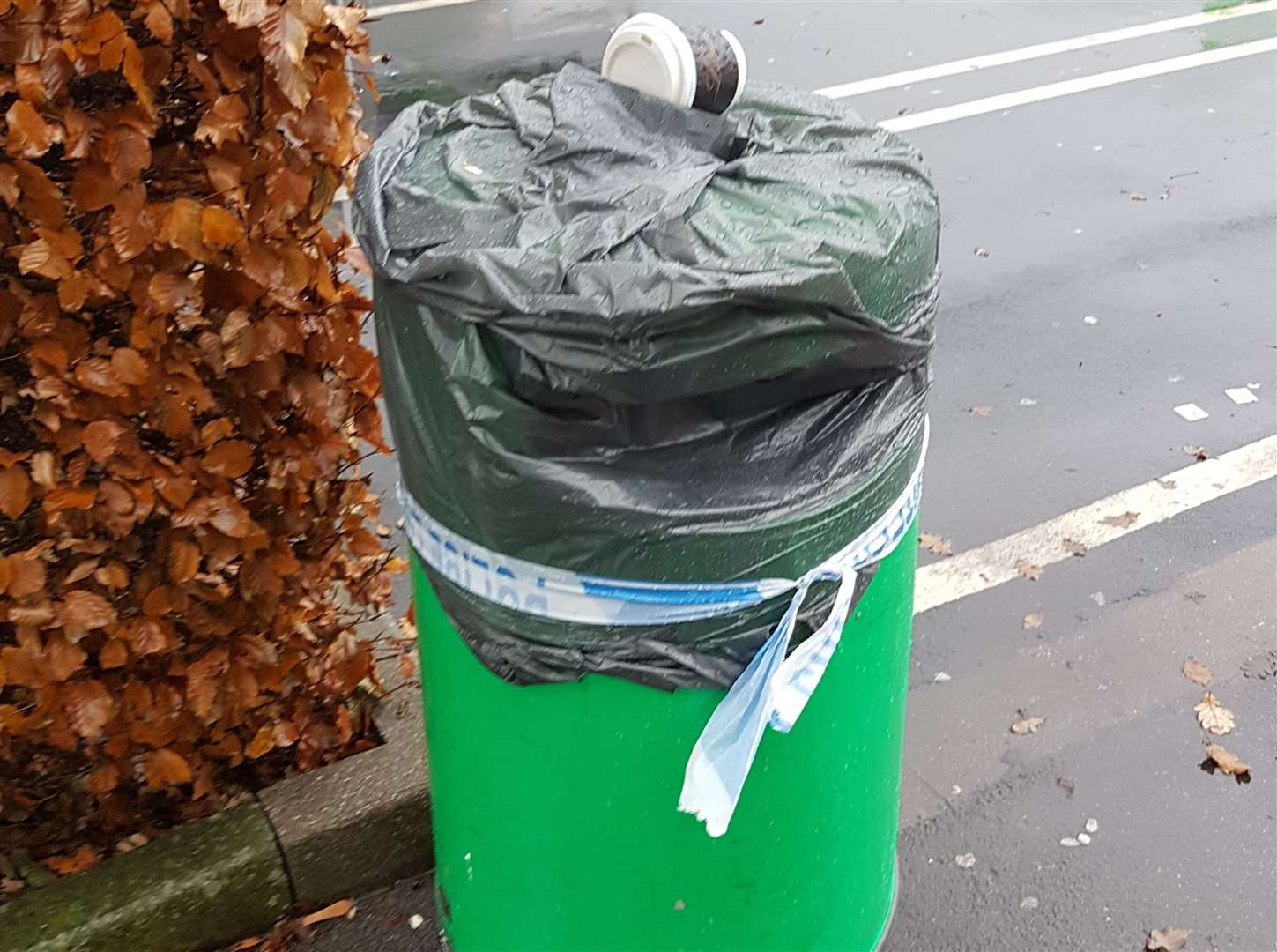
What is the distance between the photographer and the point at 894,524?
5.65 feet

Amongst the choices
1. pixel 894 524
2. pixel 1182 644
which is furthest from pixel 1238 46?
pixel 894 524

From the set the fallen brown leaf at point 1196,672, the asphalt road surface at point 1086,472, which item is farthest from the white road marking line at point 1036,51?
the fallen brown leaf at point 1196,672

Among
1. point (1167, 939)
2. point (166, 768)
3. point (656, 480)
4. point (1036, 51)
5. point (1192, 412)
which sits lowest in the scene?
point (1167, 939)

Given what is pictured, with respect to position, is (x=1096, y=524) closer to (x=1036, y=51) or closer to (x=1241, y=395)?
(x=1241, y=395)

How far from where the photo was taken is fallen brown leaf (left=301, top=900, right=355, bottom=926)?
8.17ft

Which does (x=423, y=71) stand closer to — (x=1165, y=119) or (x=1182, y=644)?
(x=1165, y=119)

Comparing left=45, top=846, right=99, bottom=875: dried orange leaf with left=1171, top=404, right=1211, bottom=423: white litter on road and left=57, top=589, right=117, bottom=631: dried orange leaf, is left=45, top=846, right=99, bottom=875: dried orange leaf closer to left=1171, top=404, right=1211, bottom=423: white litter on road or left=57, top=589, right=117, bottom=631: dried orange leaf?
left=57, top=589, right=117, bottom=631: dried orange leaf

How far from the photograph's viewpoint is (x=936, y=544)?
11.9 feet

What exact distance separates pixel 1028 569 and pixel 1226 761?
0.80 m

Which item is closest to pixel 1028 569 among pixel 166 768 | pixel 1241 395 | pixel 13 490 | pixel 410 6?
pixel 1241 395

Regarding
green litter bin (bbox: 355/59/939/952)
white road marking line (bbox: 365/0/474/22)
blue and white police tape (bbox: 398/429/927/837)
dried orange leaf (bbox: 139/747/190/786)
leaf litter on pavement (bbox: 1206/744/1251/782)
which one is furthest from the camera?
white road marking line (bbox: 365/0/474/22)

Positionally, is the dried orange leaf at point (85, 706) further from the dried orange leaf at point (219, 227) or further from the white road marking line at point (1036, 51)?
the white road marking line at point (1036, 51)

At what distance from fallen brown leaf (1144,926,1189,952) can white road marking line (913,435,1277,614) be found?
42.9 inches

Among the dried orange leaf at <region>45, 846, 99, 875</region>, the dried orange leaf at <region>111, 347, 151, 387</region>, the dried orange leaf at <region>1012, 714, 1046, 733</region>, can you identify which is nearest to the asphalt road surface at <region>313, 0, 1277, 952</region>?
the dried orange leaf at <region>1012, 714, 1046, 733</region>
